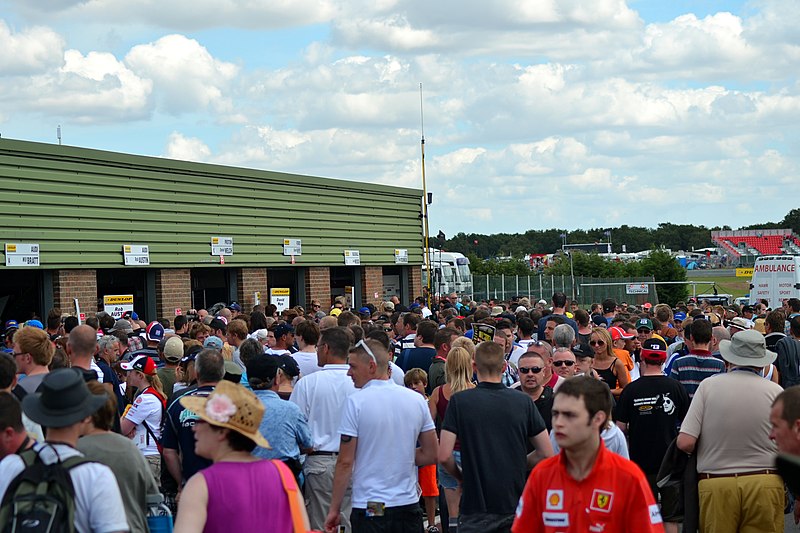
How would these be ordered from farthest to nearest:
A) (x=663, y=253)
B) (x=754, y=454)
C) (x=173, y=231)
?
(x=663, y=253)
(x=173, y=231)
(x=754, y=454)

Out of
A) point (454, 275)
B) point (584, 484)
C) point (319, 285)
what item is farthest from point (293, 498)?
point (454, 275)

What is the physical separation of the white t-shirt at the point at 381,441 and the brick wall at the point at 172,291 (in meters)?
16.8

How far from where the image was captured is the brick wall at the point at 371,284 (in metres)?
30.6

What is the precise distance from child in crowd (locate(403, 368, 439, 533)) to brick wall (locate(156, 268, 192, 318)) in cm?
1357

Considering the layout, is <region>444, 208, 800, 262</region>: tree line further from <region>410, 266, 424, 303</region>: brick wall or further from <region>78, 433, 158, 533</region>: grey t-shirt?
<region>78, 433, 158, 533</region>: grey t-shirt

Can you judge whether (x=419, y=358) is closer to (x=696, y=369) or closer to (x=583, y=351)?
(x=583, y=351)

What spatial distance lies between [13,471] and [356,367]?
2.77m

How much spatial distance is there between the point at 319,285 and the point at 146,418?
66.0ft

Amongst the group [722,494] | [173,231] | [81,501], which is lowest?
[722,494]

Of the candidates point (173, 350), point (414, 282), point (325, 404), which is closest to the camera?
point (325, 404)

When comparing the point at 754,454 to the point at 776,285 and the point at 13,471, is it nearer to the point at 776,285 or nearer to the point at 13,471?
the point at 13,471

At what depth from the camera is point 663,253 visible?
58000 millimetres

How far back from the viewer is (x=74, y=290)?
2017cm

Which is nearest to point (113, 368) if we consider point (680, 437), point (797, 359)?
point (680, 437)
